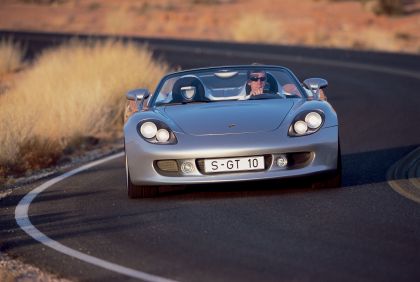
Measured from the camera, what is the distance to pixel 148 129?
9.36 m

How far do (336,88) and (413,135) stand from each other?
7.66 metres

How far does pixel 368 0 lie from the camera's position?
6038cm

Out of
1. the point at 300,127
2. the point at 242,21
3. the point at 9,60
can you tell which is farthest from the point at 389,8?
the point at 300,127

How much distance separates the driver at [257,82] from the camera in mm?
10336

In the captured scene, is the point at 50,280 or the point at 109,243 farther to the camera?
the point at 109,243

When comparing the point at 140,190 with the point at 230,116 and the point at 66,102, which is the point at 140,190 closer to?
the point at 230,116

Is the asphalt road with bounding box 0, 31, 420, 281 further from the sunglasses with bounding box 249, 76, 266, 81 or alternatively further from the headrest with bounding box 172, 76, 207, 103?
the sunglasses with bounding box 249, 76, 266, 81

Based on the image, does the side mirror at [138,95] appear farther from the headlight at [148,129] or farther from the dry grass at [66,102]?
the dry grass at [66,102]

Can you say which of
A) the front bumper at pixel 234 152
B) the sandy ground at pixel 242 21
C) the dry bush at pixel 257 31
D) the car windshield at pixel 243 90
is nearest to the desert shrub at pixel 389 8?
the sandy ground at pixel 242 21

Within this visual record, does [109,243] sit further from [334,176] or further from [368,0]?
[368,0]

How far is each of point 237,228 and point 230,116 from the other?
1.91 m

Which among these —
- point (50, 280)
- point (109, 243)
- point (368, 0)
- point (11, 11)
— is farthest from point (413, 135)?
point (11, 11)

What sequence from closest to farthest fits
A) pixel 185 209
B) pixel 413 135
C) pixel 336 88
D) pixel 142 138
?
pixel 185 209
pixel 142 138
pixel 413 135
pixel 336 88

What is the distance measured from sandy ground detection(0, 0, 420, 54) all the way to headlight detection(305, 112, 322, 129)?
987 inches
